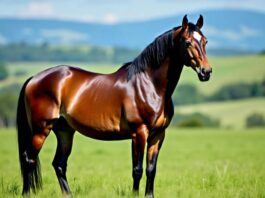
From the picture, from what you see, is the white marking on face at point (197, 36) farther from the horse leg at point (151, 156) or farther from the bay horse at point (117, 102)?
the horse leg at point (151, 156)

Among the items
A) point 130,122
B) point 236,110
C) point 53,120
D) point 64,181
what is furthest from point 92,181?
point 236,110

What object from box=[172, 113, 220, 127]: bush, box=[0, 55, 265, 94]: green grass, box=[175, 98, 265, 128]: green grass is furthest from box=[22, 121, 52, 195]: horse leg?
box=[0, 55, 265, 94]: green grass

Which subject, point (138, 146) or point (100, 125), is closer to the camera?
point (138, 146)

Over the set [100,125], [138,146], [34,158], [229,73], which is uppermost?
[100,125]

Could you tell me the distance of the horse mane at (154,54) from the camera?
8.63 metres

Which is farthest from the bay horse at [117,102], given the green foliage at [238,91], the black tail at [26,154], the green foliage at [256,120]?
the green foliage at [238,91]

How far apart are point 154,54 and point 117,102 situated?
0.93m

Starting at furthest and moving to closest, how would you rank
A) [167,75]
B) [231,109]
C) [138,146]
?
[231,109], [167,75], [138,146]

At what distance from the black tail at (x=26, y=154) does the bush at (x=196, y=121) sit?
65265 millimetres

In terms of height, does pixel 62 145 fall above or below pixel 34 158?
above

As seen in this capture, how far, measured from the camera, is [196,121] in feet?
246

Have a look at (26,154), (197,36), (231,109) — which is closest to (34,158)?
(26,154)

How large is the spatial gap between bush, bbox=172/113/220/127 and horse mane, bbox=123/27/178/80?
6607cm

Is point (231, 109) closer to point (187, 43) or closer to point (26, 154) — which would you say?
point (26, 154)
